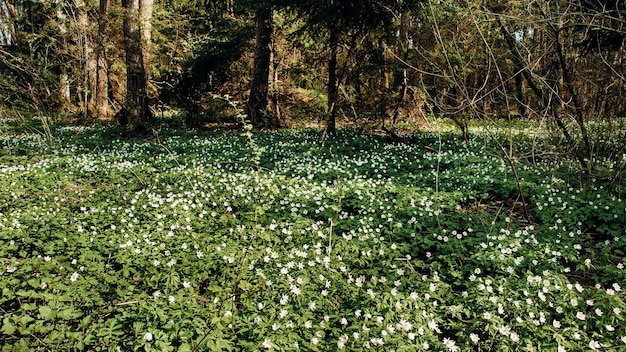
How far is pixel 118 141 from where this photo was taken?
368 inches

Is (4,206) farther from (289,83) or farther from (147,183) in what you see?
(289,83)

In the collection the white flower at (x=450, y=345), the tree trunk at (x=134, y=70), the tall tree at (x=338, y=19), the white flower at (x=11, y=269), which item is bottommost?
the white flower at (x=450, y=345)

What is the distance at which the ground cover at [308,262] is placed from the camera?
101 inches

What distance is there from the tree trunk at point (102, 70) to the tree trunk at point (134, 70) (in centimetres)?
161

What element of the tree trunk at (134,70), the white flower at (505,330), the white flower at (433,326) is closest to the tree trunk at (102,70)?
the tree trunk at (134,70)

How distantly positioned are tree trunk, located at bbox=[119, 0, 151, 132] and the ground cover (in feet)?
13.4

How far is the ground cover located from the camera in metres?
2.57

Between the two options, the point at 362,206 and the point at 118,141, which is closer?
the point at 362,206

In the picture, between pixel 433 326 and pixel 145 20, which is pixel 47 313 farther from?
pixel 145 20

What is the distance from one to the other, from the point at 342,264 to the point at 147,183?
377 centimetres

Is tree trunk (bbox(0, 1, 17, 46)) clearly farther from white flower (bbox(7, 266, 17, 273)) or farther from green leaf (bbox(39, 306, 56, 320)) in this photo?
green leaf (bbox(39, 306, 56, 320))

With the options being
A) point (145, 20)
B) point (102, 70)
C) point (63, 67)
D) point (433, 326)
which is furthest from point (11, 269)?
point (63, 67)

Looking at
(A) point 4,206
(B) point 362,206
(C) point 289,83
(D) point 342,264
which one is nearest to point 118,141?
(A) point 4,206

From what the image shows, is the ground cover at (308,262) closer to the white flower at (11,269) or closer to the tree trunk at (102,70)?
the white flower at (11,269)
